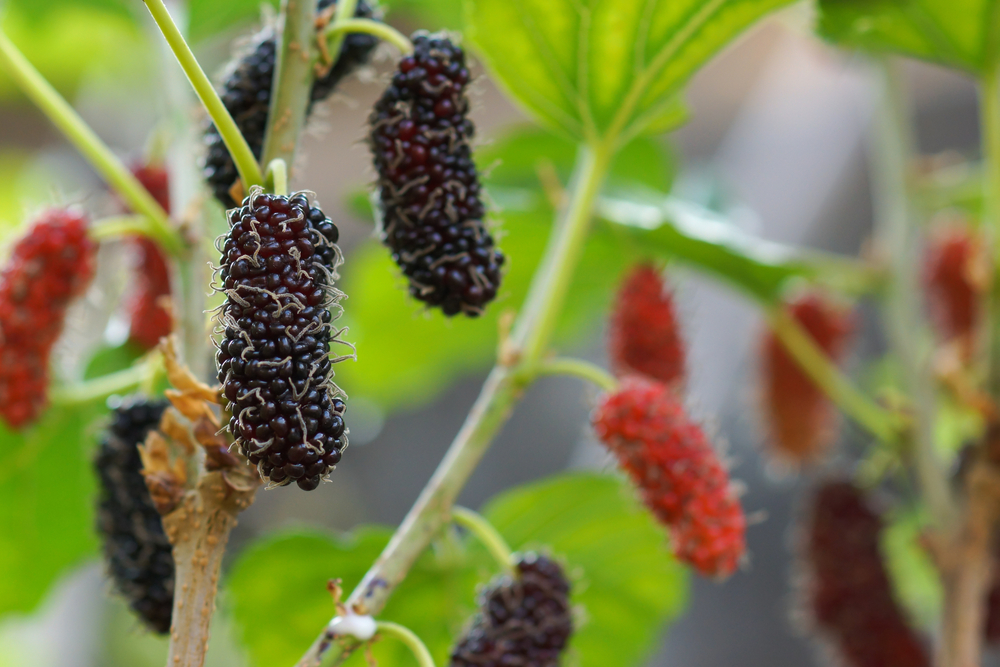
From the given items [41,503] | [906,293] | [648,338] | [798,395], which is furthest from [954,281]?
[41,503]

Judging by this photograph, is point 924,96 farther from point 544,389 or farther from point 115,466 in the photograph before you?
point 115,466

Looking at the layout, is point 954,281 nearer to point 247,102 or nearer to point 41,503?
point 247,102

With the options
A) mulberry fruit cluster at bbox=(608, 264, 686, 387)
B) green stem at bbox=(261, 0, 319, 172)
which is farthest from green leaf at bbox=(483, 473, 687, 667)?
green stem at bbox=(261, 0, 319, 172)

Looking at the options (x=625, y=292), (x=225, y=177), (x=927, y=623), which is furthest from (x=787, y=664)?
(x=225, y=177)

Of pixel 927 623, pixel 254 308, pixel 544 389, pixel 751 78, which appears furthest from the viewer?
pixel 751 78

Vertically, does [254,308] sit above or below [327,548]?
above

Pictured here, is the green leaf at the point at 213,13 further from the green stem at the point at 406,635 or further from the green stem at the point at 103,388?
the green stem at the point at 406,635
